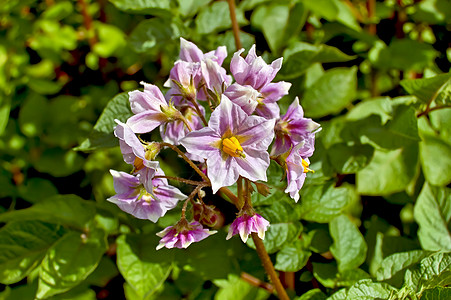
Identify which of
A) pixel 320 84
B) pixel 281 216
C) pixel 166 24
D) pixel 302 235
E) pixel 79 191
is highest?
pixel 166 24

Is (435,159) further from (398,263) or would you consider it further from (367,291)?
(367,291)

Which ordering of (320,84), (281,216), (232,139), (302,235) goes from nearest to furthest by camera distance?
1. (232,139)
2. (281,216)
3. (302,235)
4. (320,84)

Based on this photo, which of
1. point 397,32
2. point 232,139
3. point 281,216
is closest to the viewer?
point 232,139

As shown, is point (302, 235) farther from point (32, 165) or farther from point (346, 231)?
point (32, 165)

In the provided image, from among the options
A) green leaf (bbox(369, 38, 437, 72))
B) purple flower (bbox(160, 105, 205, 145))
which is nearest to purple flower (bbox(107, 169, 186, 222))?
purple flower (bbox(160, 105, 205, 145))

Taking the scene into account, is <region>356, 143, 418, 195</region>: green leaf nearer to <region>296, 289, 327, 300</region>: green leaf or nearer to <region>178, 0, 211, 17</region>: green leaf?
<region>296, 289, 327, 300</region>: green leaf

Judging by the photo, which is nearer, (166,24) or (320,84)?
(166,24)

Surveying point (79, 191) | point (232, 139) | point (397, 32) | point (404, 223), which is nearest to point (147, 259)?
point (232, 139)

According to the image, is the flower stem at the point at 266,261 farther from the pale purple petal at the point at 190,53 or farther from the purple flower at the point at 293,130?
the pale purple petal at the point at 190,53
